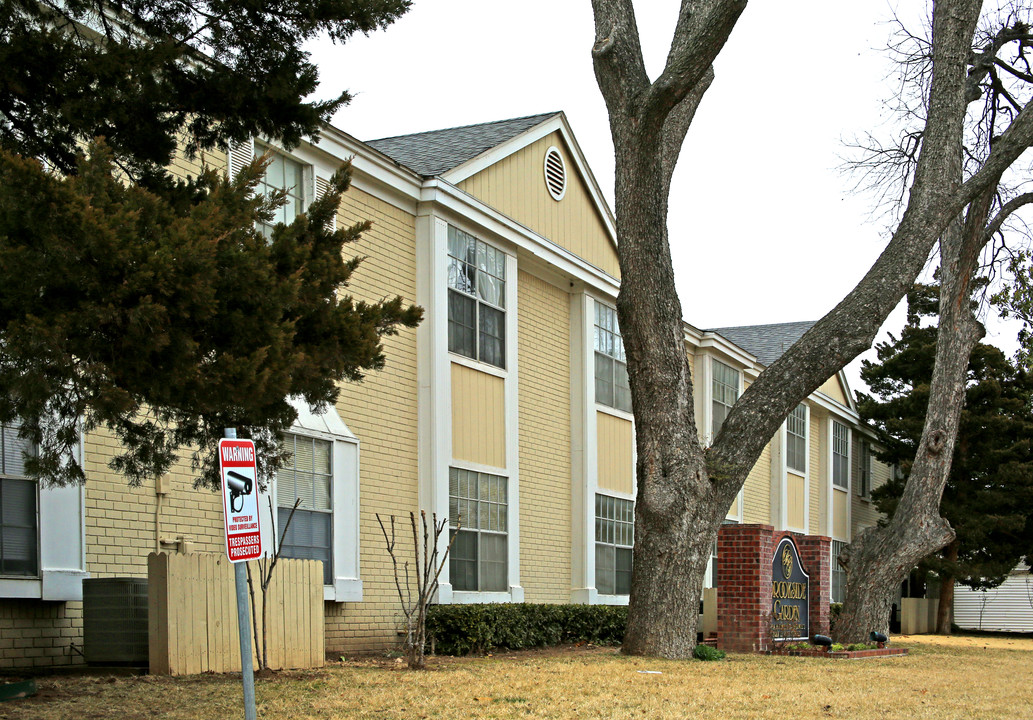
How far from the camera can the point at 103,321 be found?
660 cm

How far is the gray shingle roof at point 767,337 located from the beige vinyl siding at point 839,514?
4.81 m

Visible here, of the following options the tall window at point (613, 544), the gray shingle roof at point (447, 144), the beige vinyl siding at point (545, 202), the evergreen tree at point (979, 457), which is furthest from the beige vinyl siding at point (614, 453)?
the evergreen tree at point (979, 457)

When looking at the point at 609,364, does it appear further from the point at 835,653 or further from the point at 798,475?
the point at 798,475

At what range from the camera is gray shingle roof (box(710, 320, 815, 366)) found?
118 feet

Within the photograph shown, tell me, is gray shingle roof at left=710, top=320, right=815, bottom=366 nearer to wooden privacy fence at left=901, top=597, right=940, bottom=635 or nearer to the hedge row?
wooden privacy fence at left=901, top=597, right=940, bottom=635

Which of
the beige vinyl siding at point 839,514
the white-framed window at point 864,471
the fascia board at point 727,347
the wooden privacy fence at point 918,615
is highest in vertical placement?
the fascia board at point 727,347

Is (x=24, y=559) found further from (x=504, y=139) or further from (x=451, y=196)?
(x=504, y=139)

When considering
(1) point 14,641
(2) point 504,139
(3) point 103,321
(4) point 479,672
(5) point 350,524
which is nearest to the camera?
(3) point 103,321

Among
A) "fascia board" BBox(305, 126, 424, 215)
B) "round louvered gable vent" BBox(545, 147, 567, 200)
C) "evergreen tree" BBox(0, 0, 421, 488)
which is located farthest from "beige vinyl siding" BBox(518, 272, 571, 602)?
"evergreen tree" BBox(0, 0, 421, 488)

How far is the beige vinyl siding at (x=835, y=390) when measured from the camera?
117 feet

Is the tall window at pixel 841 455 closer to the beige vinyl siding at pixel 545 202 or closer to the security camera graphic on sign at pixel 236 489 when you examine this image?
the beige vinyl siding at pixel 545 202

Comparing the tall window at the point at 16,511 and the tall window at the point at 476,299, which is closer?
the tall window at the point at 16,511

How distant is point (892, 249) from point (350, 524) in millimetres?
7937

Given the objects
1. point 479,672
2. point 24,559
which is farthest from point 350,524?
point 24,559
